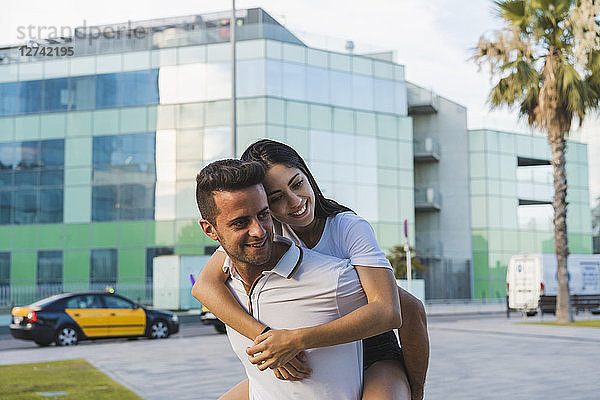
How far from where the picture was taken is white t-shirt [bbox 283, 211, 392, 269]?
90.9 inches

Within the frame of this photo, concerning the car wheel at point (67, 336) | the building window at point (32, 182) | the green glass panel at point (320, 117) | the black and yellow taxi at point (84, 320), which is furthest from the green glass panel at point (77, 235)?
the car wheel at point (67, 336)

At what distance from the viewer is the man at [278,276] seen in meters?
2.11

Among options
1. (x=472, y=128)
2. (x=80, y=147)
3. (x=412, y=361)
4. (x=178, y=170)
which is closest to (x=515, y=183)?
(x=472, y=128)

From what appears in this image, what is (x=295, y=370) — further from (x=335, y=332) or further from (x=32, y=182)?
(x=32, y=182)

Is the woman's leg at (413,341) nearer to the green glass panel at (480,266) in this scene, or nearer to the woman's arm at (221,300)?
the woman's arm at (221,300)

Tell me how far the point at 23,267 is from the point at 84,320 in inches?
948

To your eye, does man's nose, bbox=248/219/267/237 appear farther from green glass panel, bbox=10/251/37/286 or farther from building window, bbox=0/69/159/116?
green glass panel, bbox=10/251/37/286

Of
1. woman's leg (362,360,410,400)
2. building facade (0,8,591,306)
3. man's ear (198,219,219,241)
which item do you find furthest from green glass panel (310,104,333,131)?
A: man's ear (198,219,219,241)

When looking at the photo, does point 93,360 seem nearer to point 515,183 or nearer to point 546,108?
point 546,108

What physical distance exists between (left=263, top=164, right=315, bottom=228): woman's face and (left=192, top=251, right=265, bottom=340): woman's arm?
27cm

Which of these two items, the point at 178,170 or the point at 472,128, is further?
the point at 472,128

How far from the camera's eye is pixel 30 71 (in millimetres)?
41250

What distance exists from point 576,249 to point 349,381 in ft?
179

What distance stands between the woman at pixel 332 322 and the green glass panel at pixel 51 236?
128 feet
